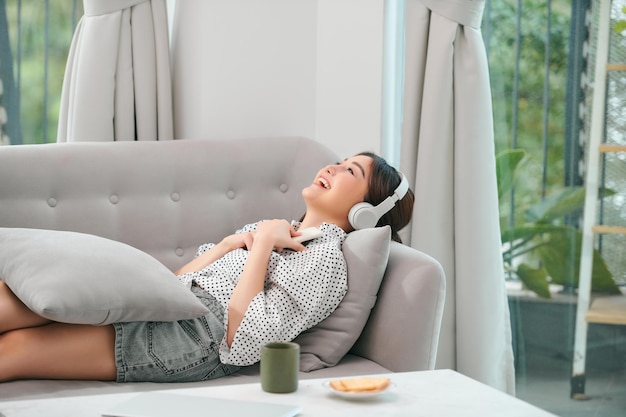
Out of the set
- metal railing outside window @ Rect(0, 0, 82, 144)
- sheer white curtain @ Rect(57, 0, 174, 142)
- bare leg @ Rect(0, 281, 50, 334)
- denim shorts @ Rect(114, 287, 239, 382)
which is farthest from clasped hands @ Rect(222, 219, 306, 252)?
metal railing outside window @ Rect(0, 0, 82, 144)

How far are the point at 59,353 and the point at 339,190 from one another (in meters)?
0.82

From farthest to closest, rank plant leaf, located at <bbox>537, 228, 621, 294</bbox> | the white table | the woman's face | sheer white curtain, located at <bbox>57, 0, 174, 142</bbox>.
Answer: sheer white curtain, located at <bbox>57, 0, 174, 142</bbox>
plant leaf, located at <bbox>537, 228, 621, 294</bbox>
the woman's face
the white table

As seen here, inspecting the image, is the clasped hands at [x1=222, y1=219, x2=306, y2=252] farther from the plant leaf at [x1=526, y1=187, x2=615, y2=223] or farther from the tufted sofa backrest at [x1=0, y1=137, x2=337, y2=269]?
the plant leaf at [x1=526, y1=187, x2=615, y2=223]

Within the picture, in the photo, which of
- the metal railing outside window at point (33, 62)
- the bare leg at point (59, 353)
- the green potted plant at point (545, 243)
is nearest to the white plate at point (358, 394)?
the bare leg at point (59, 353)

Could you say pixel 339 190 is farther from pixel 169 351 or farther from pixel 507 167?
pixel 507 167

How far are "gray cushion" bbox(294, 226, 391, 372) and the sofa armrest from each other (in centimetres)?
5

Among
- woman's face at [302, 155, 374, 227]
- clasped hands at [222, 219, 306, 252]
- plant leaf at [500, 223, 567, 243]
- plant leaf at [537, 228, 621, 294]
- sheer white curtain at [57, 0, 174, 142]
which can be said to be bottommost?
plant leaf at [537, 228, 621, 294]

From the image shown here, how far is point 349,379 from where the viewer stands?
4.62 ft

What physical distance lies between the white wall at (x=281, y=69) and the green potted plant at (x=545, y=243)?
1.67ft

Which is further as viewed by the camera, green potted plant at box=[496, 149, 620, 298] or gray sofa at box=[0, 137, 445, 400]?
green potted plant at box=[496, 149, 620, 298]

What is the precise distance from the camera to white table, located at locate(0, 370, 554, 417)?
Result: 1291 millimetres

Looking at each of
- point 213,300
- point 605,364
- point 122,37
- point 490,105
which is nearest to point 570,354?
point 605,364

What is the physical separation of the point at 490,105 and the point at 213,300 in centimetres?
113

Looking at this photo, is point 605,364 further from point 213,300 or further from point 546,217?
point 213,300
